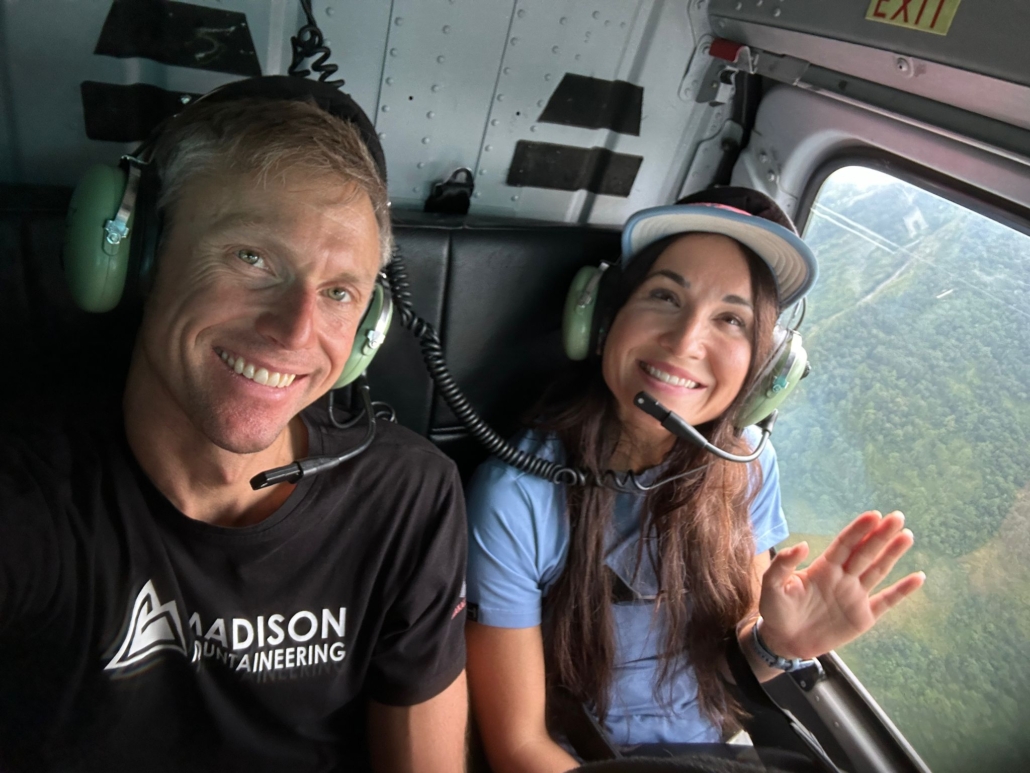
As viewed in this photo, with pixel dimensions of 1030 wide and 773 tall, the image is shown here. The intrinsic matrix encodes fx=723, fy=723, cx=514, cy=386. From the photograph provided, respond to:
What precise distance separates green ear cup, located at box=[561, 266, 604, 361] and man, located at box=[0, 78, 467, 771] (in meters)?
0.54

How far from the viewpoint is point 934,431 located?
183 centimetres

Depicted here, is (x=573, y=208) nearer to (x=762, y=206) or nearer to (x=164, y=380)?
(x=762, y=206)

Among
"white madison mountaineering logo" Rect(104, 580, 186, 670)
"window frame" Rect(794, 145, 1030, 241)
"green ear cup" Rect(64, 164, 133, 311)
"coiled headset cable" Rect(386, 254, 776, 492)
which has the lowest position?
"white madison mountaineering logo" Rect(104, 580, 186, 670)

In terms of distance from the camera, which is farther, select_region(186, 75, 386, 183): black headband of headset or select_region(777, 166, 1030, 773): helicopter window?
select_region(777, 166, 1030, 773): helicopter window

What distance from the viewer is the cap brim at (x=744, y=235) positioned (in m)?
1.58

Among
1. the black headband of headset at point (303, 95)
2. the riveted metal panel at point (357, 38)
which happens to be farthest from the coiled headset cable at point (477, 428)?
the riveted metal panel at point (357, 38)

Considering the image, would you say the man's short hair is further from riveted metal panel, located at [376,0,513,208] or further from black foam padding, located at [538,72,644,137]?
black foam padding, located at [538,72,644,137]

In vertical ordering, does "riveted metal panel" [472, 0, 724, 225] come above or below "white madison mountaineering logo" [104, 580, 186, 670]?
above

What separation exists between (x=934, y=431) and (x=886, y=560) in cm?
44

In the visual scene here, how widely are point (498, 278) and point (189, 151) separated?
81 centimetres

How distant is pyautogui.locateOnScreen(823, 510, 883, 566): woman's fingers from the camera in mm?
1584

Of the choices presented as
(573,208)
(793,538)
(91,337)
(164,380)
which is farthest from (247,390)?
(793,538)

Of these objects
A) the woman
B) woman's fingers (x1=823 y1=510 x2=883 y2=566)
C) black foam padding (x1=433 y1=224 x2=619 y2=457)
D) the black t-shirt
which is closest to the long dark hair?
the woman

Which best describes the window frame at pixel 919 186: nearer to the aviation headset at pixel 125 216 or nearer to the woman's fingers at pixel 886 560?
the woman's fingers at pixel 886 560
